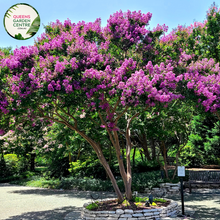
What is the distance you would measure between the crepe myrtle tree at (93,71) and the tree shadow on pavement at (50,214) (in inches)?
72.7

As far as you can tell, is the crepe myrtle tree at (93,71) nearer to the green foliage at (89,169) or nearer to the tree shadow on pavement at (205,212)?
the tree shadow on pavement at (205,212)

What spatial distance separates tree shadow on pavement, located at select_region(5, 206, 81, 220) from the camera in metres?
7.43

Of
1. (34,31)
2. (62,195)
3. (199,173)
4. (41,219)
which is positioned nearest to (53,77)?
(34,31)

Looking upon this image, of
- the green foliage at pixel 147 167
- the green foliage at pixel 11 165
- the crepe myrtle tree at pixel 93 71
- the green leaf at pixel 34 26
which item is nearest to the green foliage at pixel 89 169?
the green foliage at pixel 147 167

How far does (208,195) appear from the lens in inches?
405

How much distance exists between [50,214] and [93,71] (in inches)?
193

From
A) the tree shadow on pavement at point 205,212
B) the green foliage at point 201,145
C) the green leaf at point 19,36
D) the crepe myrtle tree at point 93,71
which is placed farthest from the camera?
the green foliage at point 201,145

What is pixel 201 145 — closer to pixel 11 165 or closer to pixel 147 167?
pixel 147 167

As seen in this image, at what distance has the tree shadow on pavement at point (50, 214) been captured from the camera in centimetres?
743

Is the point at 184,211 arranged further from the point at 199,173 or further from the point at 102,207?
the point at 199,173

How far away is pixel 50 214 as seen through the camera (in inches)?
312

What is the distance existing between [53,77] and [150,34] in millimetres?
3691

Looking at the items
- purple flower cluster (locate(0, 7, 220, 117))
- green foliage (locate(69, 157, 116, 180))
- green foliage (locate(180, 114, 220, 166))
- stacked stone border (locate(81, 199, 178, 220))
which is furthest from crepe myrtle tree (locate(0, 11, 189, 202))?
green foliage (locate(180, 114, 220, 166))

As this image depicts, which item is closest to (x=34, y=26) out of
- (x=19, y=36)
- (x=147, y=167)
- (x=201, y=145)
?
(x=19, y=36)
